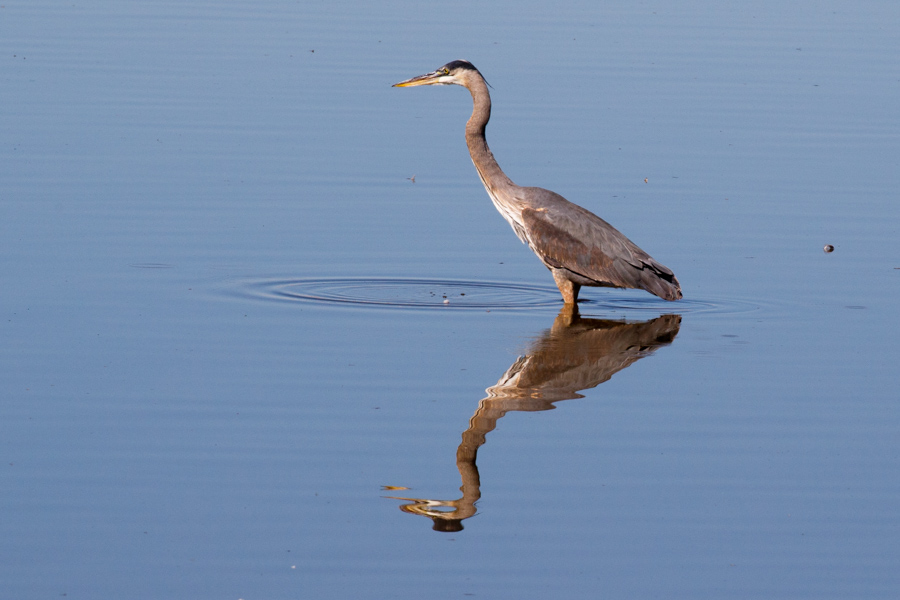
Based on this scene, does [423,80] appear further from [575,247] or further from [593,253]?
[593,253]

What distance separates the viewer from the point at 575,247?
10.8 meters

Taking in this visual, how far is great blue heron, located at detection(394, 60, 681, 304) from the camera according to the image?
10.8 metres

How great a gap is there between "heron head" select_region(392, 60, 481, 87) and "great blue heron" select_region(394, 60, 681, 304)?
38.3 inches

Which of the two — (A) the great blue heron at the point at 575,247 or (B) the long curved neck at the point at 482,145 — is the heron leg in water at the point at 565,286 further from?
(B) the long curved neck at the point at 482,145

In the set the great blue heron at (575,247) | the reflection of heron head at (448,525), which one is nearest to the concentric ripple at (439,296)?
the great blue heron at (575,247)

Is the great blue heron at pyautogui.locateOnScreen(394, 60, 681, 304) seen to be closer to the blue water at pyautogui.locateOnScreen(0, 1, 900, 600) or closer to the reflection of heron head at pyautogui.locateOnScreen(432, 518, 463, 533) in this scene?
the blue water at pyautogui.locateOnScreen(0, 1, 900, 600)

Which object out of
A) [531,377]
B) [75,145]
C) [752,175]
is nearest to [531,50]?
[752,175]

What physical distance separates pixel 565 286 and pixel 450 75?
7.32 ft

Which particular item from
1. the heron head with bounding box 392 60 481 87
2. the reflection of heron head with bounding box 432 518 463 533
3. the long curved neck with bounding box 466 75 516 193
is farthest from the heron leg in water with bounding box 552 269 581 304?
the reflection of heron head with bounding box 432 518 463 533

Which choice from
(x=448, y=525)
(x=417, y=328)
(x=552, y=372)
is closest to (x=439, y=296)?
(x=417, y=328)

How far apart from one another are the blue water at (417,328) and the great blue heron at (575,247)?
0.92 ft

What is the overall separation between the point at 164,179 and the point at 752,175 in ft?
19.5

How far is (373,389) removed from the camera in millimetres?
8266

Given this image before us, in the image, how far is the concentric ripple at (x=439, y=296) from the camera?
10289 mm
